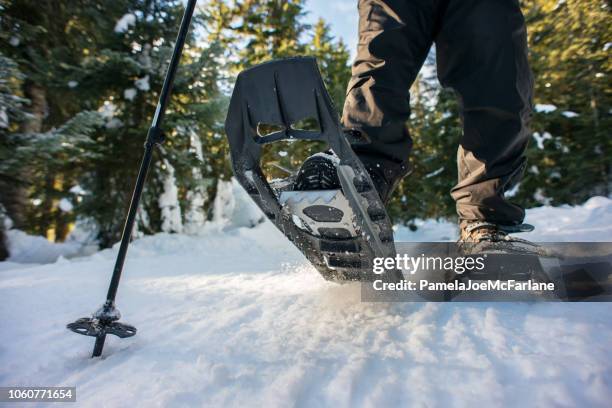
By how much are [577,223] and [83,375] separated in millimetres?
2881

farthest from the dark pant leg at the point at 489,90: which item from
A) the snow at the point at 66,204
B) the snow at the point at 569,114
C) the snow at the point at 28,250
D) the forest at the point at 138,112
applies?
the snow at the point at 569,114

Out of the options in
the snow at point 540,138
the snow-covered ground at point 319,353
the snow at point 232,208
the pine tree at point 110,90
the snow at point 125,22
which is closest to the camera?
the snow-covered ground at point 319,353

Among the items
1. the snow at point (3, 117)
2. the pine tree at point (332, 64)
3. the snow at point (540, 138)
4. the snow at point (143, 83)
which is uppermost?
the pine tree at point (332, 64)

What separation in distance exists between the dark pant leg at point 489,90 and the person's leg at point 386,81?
4.9 inches

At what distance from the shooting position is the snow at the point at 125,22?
4.11 m

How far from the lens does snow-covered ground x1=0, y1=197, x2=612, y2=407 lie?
535mm

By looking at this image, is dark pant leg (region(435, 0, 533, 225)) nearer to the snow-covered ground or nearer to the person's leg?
the person's leg

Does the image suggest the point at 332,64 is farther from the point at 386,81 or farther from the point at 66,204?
the point at 386,81

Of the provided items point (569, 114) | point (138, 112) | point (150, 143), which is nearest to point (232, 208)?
point (138, 112)

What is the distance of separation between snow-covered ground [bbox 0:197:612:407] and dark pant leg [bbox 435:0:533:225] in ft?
1.40

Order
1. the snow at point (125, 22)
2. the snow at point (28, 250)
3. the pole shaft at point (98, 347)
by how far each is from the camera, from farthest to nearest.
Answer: the snow at point (125, 22) → the snow at point (28, 250) → the pole shaft at point (98, 347)

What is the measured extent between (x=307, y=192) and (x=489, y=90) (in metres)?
0.75

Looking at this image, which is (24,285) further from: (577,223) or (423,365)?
(577,223)

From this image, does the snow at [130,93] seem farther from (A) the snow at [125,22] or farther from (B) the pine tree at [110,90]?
(A) the snow at [125,22]
